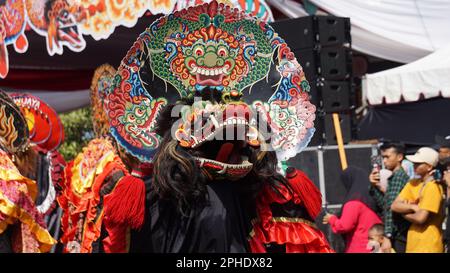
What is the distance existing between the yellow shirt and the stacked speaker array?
1381mm

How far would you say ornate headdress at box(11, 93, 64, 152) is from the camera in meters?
10.4

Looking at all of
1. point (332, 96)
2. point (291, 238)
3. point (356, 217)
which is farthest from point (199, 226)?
point (332, 96)

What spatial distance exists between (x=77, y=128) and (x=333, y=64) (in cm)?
626

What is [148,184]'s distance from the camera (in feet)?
17.7

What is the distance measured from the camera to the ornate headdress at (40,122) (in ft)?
34.2

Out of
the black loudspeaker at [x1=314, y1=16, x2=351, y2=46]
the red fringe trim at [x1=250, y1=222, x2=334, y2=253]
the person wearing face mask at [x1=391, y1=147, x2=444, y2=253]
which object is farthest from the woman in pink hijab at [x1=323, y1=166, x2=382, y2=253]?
the red fringe trim at [x1=250, y1=222, x2=334, y2=253]

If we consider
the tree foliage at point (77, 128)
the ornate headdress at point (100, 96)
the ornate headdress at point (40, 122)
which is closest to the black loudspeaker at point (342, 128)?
the ornate headdress at point (100, 96)

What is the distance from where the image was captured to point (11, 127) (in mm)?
6484

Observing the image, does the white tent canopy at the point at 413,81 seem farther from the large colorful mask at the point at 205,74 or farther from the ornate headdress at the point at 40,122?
the large colorful mask at the point at 205,74

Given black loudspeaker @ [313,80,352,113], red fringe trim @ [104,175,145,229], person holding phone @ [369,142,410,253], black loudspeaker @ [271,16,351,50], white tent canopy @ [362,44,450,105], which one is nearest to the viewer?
red fringe trim @ [104,175,145,229]

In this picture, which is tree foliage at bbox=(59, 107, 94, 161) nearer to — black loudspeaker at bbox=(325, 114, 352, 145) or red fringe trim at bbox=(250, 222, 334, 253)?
black loudspeaker at bbox=(325, 114, 352, 145)
